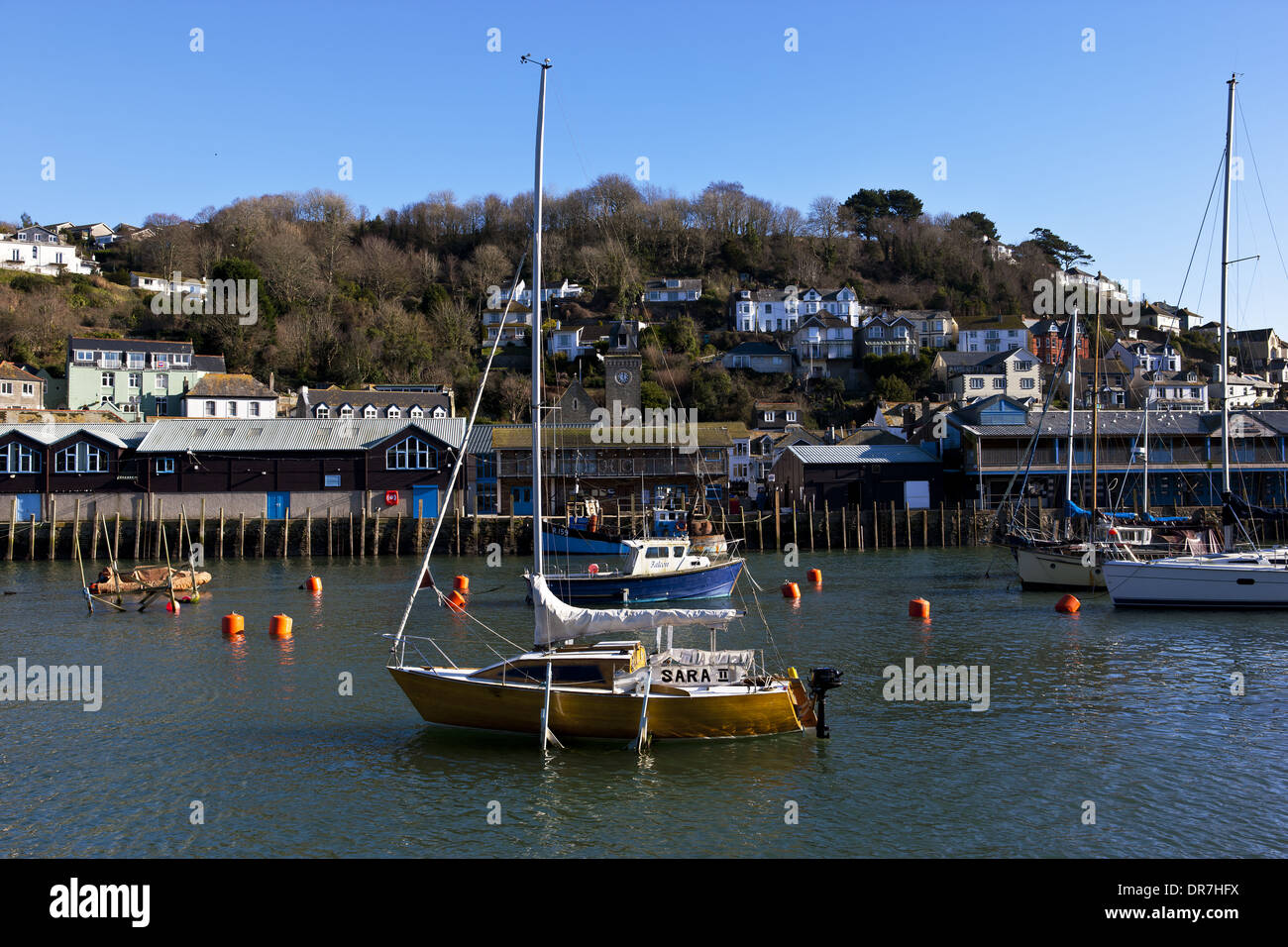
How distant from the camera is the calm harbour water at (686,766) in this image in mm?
15039

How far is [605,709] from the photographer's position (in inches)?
742

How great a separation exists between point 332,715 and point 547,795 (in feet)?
25.1

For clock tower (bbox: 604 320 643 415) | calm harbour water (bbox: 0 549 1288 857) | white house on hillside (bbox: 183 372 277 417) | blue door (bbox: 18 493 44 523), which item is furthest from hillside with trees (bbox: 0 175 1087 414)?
calm harbour water (bbox: 0 549 1288 857)

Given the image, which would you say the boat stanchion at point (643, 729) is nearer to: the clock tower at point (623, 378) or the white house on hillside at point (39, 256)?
the clock tower at point (623, 378)

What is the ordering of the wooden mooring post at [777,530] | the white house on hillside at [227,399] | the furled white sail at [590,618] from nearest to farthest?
the furled white sail at [590,618]
the wooden mooring post at [777,530]
the white house on hillside at [227,399]

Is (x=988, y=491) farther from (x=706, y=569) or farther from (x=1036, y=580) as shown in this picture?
(x=706, y=569)

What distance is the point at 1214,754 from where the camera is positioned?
61.2 ft

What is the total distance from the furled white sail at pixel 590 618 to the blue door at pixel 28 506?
2273 inches

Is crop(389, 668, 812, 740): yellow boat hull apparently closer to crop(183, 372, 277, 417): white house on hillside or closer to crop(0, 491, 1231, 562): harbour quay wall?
crop(0, 491, 1231, 562): harbour quay wall

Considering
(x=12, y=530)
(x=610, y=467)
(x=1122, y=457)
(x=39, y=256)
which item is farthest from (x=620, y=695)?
(x=39, y=256)

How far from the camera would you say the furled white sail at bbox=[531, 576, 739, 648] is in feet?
68.0

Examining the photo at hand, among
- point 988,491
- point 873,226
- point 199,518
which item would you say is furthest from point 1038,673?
point 873,226

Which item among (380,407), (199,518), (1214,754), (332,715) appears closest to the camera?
(1214,754)

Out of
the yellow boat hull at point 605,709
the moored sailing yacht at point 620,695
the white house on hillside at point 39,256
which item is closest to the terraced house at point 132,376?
the white house on hillside at point 39,256
